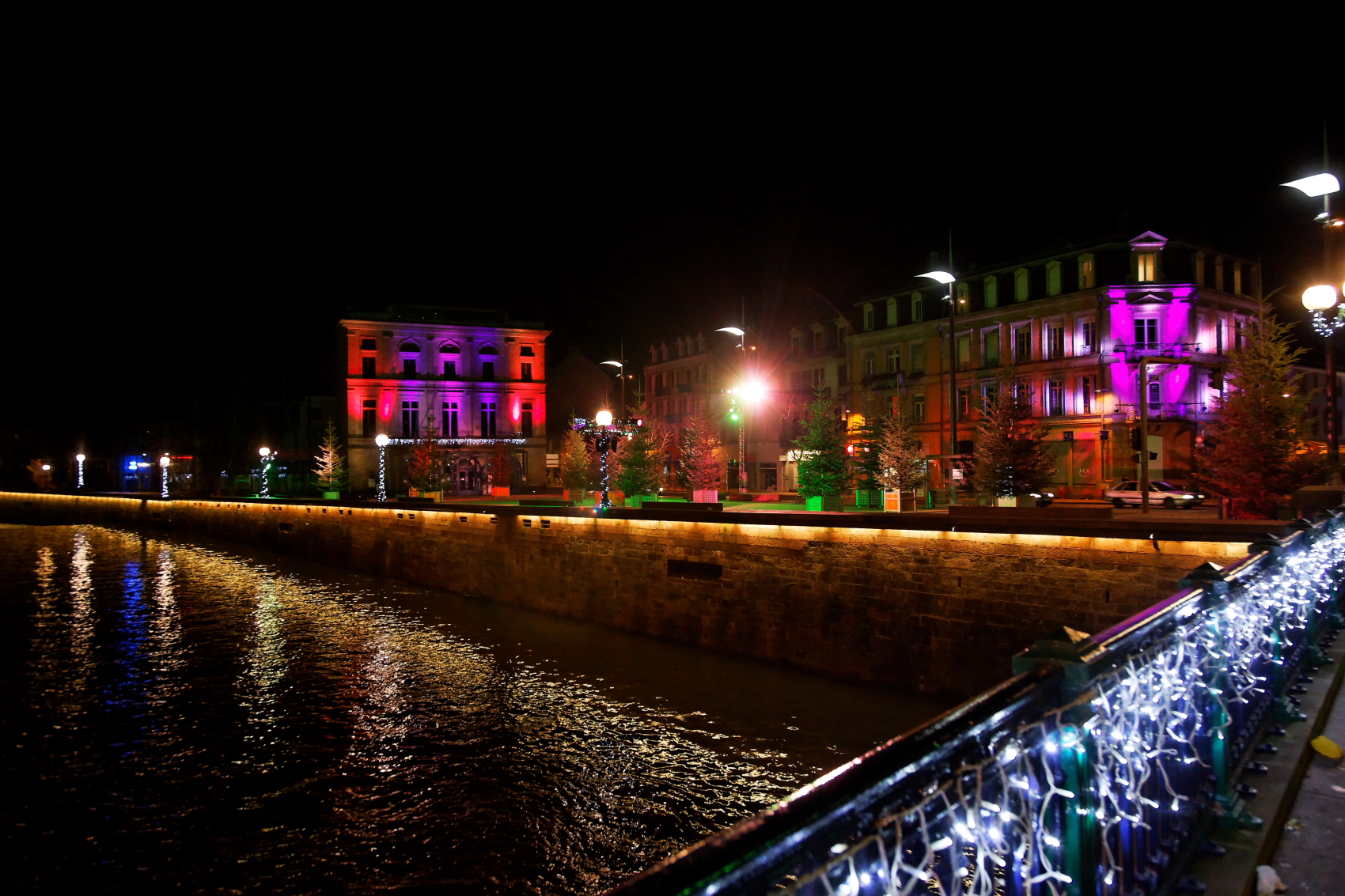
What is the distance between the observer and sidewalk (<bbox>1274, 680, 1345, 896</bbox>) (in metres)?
3.65

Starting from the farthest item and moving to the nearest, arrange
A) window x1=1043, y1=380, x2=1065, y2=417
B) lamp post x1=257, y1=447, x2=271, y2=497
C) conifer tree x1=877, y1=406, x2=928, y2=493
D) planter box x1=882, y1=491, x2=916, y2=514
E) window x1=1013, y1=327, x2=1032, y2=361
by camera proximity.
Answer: lamp post x1=257, y1=447, x2=271, y2=497, window x1=1013, y1=327, x2=1032, y2=361, window x1=1043, y1=380, x2=1065, y2=417, conifer tree x1=877, y1=406, x2=928, y2=493, planter box x1=882, y1=491, x2=916, y2=514

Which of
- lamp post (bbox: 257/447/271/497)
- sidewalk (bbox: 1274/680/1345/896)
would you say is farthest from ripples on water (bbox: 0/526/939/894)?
lamp post (bbox: 257/447/271/497)

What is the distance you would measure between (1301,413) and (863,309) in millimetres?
33428

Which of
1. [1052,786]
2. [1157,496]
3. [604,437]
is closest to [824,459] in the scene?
[604,437]

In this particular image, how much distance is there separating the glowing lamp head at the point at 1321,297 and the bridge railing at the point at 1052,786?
9.48 meters

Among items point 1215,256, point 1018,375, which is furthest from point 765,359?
point 1215,256

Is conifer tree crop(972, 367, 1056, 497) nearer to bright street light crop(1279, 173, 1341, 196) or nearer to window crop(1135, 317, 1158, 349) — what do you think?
window crop(1135, 317, 1158, 349)

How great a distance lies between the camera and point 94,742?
15.2 meters

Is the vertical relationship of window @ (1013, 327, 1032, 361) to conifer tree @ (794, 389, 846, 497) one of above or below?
above

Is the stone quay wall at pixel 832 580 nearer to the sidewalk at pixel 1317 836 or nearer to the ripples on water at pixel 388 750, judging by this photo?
the ripples on water at pixel 388 750

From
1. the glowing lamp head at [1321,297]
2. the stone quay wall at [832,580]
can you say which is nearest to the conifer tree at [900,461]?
the stone quay wall at [832,580]

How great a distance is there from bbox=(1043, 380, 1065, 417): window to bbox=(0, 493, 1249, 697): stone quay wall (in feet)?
95.8

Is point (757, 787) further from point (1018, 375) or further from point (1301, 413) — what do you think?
point (1018, 375)

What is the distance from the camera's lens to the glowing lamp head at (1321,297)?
477 inches
